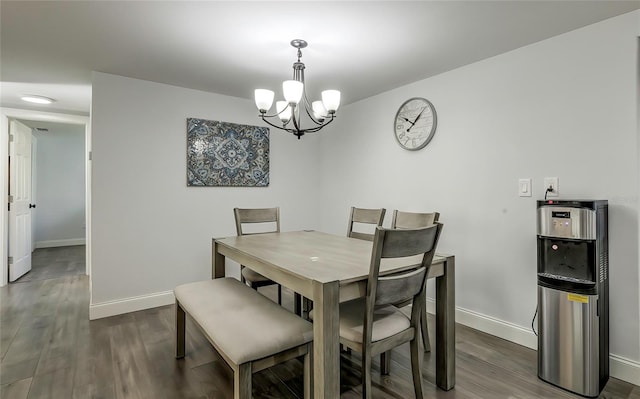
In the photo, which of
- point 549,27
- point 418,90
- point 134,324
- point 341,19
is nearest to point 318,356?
point 341,19

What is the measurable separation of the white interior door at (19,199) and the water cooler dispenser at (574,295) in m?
5.37

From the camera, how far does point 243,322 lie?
59.3 inches

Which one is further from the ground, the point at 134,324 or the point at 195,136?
the point at 195,136

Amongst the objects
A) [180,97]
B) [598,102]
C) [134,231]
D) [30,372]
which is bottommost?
[30,372]

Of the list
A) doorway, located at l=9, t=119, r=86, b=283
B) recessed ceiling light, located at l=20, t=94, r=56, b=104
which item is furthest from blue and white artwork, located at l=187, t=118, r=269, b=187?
doorway, located at l=9, t=119, r=86, b=283

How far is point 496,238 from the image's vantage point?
2449 mm

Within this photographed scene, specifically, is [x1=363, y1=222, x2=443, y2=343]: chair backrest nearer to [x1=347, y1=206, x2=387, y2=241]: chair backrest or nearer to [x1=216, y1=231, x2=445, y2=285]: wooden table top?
[x1=216, y1=231, x2=445, y2=285]: wooden table top

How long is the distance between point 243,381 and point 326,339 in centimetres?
38

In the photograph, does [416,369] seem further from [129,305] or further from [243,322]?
[129,305]

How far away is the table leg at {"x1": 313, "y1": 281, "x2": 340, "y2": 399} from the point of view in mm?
1270

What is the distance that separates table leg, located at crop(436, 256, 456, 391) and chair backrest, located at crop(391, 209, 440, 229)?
0.45 metres

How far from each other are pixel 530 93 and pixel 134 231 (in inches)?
138

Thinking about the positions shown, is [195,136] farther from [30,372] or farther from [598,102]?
[598,102]

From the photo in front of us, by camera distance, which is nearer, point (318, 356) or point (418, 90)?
point (318, 356)
